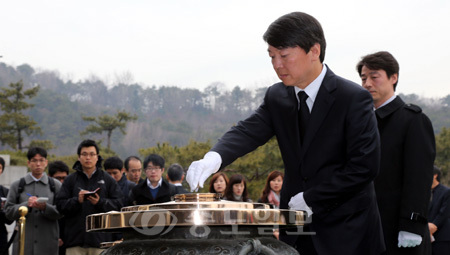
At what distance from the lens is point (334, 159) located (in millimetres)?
2613

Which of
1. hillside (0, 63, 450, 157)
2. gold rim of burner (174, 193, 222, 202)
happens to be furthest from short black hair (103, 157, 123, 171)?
hillside (0, 63, 450, 157)

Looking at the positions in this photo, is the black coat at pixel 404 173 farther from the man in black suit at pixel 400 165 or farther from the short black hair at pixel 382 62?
the short black hair at pixel 382 62

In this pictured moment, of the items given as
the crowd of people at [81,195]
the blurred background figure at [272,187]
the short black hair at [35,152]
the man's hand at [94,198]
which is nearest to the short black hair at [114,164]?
the crowd of people at [81,195]

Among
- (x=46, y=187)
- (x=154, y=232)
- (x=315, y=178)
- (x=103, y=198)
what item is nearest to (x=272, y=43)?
(x=315, y=178)

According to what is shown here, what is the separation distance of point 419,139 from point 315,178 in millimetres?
1180

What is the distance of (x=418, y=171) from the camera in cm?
344

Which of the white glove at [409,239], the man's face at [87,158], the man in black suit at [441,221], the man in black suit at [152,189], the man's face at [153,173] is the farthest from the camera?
the man in black suit at [441,221]

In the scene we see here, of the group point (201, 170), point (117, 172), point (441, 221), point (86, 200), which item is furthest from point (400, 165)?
point (117, 172)

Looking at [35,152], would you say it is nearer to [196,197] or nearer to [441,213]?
[441,213]

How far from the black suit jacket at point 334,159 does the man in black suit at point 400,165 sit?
75cm

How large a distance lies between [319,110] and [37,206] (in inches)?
178

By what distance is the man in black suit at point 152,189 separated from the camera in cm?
655

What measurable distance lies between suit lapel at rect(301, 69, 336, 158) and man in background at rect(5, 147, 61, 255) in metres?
4.43

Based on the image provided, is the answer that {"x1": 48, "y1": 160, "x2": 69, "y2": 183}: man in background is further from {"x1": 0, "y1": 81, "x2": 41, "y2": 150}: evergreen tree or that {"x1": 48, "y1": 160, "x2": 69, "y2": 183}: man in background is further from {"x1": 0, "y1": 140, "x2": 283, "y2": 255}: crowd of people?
{"x1": 0, "y1": 81, "x2": 41, "y2": 150}: evergreen tree
